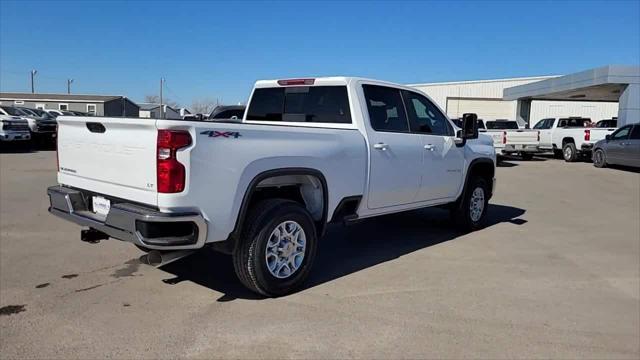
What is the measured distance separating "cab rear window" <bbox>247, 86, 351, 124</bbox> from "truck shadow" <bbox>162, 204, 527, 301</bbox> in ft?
5.23

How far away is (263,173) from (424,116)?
298cm

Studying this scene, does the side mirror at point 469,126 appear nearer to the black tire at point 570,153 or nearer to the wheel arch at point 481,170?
the wheel arch at point 481,170

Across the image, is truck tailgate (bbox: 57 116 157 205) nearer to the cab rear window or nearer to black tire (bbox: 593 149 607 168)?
the cab rear window

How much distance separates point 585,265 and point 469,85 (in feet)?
159

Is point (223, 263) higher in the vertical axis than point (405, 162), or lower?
lower

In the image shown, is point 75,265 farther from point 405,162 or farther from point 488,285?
point 488,285

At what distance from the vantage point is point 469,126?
22.8 feet

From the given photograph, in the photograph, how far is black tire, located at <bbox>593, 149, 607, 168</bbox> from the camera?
Result: 19995 mm

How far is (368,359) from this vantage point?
11.7 ft

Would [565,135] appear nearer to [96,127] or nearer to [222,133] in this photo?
[222,133]

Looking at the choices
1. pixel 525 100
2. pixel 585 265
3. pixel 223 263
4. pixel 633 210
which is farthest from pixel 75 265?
pixel 525 100

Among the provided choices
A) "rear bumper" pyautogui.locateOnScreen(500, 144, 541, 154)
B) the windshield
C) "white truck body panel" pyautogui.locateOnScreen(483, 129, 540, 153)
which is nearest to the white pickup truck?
"white truck body panel" pyautogui.locateOnScreen(483, 129, 540, 153)

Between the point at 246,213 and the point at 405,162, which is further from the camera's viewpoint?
the point at 405,162

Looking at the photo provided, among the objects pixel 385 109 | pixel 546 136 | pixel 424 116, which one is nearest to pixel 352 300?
pixel 385 109
